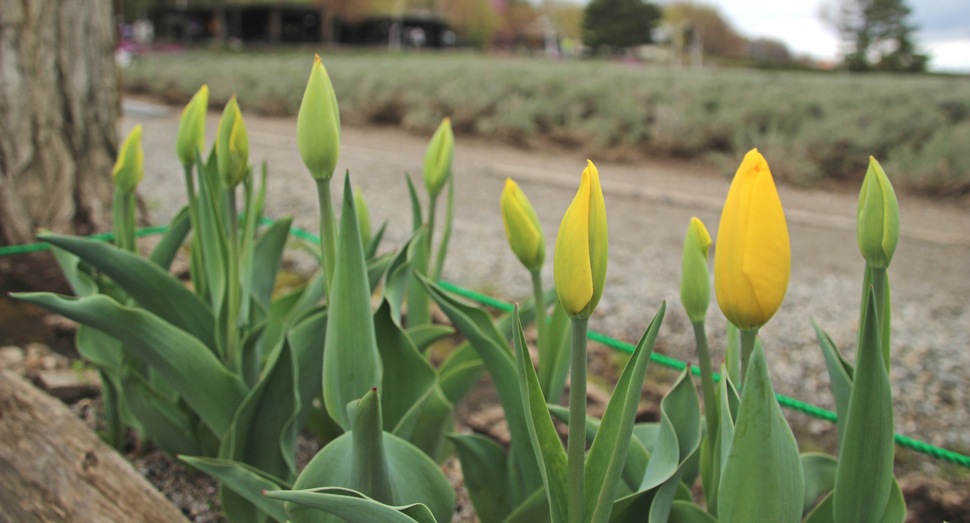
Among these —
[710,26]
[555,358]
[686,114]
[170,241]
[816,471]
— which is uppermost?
[710,26]

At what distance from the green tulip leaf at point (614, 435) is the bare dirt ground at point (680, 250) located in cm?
122

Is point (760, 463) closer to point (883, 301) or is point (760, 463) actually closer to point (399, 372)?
point (883, 301)

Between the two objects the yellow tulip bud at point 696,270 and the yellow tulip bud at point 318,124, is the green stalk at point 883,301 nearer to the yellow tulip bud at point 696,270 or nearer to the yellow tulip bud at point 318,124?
the yellow tulip bud at point 696,270

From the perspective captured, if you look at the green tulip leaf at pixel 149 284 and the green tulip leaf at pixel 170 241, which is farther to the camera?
the green tulip leaf at pixel 170 241

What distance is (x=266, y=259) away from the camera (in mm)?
1557

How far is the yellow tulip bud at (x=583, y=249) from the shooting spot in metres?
0.62

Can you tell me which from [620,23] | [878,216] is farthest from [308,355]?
[620,23]

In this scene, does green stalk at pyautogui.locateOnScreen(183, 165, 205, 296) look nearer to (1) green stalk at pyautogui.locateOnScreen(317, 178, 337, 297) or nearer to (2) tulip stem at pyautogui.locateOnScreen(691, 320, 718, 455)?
(1) green stalk at pyautogui.locateOnScreen(317, 178, 337, 297)

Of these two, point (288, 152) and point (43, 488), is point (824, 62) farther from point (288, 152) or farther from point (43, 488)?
point (43, 488)

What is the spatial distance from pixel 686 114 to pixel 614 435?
6.25 m

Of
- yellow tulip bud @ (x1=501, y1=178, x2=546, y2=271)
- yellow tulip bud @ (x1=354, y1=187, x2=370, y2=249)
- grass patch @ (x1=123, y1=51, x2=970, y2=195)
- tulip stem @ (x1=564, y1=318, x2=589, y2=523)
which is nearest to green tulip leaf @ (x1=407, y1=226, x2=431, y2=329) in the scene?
yellow tulip bud @ (x1=354, y1=187, x2=370, y2=249)

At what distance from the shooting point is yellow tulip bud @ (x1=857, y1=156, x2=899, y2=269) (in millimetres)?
770

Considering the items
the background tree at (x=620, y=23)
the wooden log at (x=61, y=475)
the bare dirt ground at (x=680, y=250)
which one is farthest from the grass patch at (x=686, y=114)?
the background tree at (x=620, y=23)

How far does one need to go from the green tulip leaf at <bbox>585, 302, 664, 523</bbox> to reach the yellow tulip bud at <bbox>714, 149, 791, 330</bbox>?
0.08 metres
